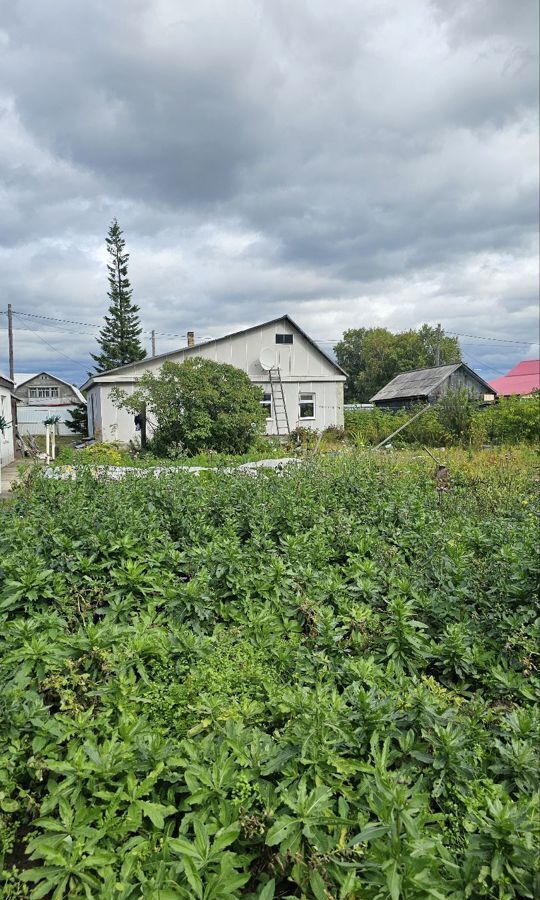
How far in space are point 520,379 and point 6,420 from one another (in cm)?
3062

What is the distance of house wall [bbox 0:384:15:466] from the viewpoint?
19373 millimetres

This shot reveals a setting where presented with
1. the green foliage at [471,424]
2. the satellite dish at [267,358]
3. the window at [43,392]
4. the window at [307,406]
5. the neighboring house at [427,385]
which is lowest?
the green foliage at [471,424]

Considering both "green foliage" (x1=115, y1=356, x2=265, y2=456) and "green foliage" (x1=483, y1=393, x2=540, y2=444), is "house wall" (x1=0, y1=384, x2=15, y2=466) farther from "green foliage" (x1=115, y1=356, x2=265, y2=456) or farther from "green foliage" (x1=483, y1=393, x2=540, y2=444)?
"green foliage" (x1=483, y1=393, x2=540, y2=444)

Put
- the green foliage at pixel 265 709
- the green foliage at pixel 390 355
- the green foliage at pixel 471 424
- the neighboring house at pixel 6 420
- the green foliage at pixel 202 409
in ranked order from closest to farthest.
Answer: the green foliage at pixel 265 709 < the green foliage at pixel 471 424 < the green foliage at pixel 202 409 < the neighboring house at pixel 6 420 < the green foliage at pixel 390 355

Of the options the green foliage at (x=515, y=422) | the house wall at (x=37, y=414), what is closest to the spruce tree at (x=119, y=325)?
the house wall at (x=37, y=414)

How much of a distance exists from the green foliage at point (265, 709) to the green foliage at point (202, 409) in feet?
34.1

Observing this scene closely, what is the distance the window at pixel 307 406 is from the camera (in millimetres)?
23172

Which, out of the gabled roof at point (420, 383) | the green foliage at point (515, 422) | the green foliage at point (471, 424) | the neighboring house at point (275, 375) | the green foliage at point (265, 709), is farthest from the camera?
the gabled roof at point (420, 383)

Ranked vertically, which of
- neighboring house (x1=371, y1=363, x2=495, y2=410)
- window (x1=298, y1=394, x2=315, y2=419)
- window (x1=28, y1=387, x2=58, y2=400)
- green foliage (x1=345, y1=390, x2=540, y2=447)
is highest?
window (x1=28, y1=387, x2=58, y2=400)

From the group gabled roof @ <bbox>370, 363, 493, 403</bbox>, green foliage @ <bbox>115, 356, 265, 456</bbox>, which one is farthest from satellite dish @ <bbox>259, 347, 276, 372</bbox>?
gabled roof @ <bbox>370, 363, 493, 403</bbox>

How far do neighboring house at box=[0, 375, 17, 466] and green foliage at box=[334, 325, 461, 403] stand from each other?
38230mm

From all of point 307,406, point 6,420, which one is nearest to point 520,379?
point 307,406

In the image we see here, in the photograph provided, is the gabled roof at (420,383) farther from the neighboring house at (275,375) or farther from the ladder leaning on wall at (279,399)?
the ladder leaning on wall at (279,399)

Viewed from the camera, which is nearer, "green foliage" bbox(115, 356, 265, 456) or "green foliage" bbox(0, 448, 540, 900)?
"green foliage" bbox(0, 448, 540, 900)
